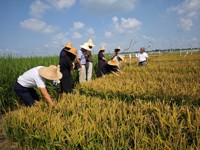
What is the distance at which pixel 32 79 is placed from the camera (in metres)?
4.15

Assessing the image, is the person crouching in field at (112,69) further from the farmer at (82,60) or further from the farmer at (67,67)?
the farmer at (67,67)

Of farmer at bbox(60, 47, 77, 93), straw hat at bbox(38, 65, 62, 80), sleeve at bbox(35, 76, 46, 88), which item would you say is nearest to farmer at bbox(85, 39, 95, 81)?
farmer at bbox(60, 47, 77, 93)

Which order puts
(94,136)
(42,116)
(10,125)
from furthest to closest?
(10,125) < (42,116) < (94,136)

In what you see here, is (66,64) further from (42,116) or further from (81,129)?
(81,129)

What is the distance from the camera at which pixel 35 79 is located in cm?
397

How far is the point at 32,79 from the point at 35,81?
194 millimetres

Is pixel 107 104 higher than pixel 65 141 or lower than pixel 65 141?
higher

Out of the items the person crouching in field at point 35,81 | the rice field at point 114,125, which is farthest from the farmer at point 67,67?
the person crouching in field at point 35,81

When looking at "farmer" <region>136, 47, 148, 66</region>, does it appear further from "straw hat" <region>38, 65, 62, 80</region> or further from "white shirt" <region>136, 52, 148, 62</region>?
"straw hat" <region>38, 65, 62, 80</region>

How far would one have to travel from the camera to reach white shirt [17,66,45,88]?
12.9 feet

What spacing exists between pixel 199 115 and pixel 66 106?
7.81ft

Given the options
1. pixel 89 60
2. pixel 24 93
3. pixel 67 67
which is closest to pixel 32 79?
pixel 24 93

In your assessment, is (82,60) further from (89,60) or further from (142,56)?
(142,56)

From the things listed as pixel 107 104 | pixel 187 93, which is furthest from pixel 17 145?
pixel 187 93
